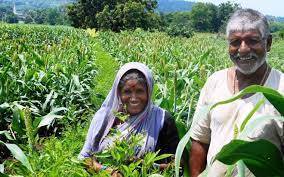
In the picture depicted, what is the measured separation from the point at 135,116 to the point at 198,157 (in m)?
0.42

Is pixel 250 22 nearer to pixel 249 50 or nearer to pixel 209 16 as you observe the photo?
pixel 249 50

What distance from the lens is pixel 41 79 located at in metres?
Result: 6.16

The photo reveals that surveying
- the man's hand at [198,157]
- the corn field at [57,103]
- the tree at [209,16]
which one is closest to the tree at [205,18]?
the tree at [209,16]

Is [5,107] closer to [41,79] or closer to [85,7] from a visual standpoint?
[41,79]

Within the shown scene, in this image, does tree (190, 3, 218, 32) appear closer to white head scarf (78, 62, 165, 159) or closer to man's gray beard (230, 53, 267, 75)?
white head scarf (78, 62, 165, 159)

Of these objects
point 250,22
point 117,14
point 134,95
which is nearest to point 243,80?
point 250,22

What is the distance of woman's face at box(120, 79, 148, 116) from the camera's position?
2680 millimetres

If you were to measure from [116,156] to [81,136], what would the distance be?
1.52m

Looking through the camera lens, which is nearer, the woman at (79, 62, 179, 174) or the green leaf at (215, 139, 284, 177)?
the green leaf at (215, 139, 284, 177)

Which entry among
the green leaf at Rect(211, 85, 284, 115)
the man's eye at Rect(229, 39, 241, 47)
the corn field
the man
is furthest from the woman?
the green leaf at Rect(211, 85, 284, 115)

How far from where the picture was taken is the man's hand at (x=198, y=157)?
2486 mm

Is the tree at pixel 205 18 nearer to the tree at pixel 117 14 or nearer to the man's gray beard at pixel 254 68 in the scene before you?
the tree at pixel 117 14

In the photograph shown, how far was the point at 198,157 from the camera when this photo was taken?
2.49 meters

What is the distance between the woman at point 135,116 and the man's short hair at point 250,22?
2.12 feet
